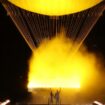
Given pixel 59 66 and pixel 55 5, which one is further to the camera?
pixel 59 66

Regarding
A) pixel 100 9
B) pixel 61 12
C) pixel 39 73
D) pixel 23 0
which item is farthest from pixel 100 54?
pixel 23 0

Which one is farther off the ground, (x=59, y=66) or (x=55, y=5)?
(x=55, y=5)

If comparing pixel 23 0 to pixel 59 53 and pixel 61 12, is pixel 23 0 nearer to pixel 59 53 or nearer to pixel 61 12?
pixel 61 12

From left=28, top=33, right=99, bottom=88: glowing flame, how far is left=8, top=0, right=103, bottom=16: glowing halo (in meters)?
1.25

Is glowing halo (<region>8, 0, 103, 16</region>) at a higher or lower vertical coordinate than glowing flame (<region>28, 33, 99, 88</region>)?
higher

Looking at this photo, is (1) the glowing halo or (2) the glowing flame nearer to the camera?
(1) the glowing halo

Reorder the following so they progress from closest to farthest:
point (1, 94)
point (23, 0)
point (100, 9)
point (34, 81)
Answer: point (23, 0) → point (100, 9) → point (34, 81) → point (1, 94)

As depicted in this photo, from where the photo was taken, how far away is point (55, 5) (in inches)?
148

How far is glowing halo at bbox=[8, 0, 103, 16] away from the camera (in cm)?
373

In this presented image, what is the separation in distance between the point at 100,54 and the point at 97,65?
21 centimetres

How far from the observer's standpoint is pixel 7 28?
5723 millimetres

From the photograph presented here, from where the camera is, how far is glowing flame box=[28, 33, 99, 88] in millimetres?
4941

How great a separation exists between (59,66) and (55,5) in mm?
1728

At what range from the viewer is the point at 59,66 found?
17.4 ft
